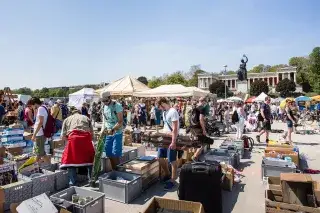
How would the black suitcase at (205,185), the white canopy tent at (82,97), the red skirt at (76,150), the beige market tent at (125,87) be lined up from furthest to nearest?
the white canopy tent at (82,97) → the beige market tent at (125,87) → the red skirt at (76,150) → the black suitcase at (205,185)

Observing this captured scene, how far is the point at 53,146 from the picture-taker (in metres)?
7.80

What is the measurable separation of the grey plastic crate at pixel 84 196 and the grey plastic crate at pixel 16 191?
84 cm

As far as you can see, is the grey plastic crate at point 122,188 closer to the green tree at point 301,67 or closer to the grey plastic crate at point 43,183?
the grey plastic crate at point 43,183

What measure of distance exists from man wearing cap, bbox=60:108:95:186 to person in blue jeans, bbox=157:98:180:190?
1.48m

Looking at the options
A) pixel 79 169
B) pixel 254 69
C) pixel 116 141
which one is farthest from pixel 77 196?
pixel 254 69

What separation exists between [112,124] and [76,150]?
896mm

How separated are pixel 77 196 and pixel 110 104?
1.97 metres

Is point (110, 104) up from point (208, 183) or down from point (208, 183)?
up

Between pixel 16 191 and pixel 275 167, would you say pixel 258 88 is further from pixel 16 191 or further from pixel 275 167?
pixel 16 191

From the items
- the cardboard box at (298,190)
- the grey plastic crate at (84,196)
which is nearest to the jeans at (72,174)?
the grey plastic crate at (84,196)

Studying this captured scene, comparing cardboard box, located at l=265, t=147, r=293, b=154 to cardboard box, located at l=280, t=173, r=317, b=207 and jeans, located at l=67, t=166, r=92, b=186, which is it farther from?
jeans, located at l=67, t=166, r=92, b=186

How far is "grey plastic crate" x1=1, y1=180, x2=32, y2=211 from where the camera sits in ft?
13.8

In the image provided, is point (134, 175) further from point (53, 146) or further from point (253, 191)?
point (53, 146)

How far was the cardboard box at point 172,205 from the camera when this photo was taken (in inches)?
126
